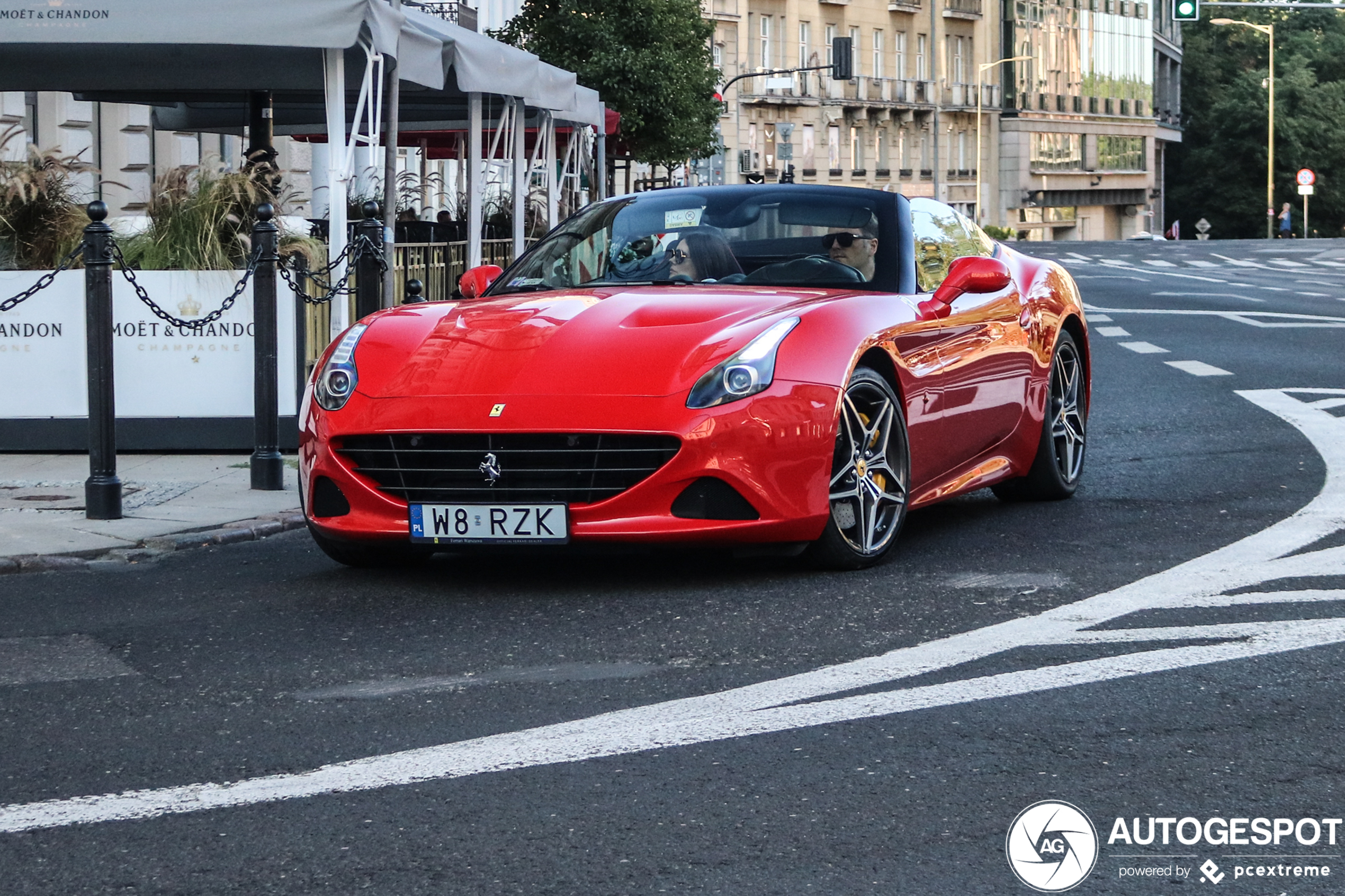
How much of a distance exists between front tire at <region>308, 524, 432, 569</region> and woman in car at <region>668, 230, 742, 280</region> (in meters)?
1.34

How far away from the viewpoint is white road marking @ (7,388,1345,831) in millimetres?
4121

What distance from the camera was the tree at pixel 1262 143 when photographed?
108 m

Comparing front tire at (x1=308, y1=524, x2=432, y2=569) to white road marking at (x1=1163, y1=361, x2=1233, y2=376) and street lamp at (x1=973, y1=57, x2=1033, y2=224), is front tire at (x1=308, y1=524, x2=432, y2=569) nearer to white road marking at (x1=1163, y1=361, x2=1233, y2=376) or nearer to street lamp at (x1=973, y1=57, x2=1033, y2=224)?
white road marking at (x1=1163, y1=361, x2=1233, y2=376)

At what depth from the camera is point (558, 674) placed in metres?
5.24

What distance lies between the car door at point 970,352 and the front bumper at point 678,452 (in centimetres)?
106

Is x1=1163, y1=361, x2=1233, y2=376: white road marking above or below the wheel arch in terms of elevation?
below

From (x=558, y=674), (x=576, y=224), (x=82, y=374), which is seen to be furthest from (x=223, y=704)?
(x=82, y=374)

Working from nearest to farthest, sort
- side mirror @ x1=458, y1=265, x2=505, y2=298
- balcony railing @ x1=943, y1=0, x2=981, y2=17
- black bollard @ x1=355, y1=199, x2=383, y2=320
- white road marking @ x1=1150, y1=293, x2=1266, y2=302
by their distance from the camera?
side mirror @ x1=458, y1=265, x2=505, y2=298 < black bollard @ x1=355, y1=199, x2=383, y2=320 < white road marking @ x1=1150, y1=293, x2=1266, y2=302 < balcony railing @ x1=943, y1=0, x2=981, y2=17

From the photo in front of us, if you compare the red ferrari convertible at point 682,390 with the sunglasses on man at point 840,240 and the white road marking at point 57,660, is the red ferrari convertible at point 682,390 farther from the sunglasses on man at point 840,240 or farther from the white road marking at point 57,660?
the white road marking at point 57,660

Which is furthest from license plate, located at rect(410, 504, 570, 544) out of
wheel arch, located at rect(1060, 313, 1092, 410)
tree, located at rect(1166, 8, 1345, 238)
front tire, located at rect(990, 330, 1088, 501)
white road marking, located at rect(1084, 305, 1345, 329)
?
tree, located at rect(1166, 8, 1345, 238)

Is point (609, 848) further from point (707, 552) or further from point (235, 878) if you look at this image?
point (707, 552)

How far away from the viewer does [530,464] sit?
251 inches

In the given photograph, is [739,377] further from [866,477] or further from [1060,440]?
[1060,440]

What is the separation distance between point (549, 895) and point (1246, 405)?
10.0m
